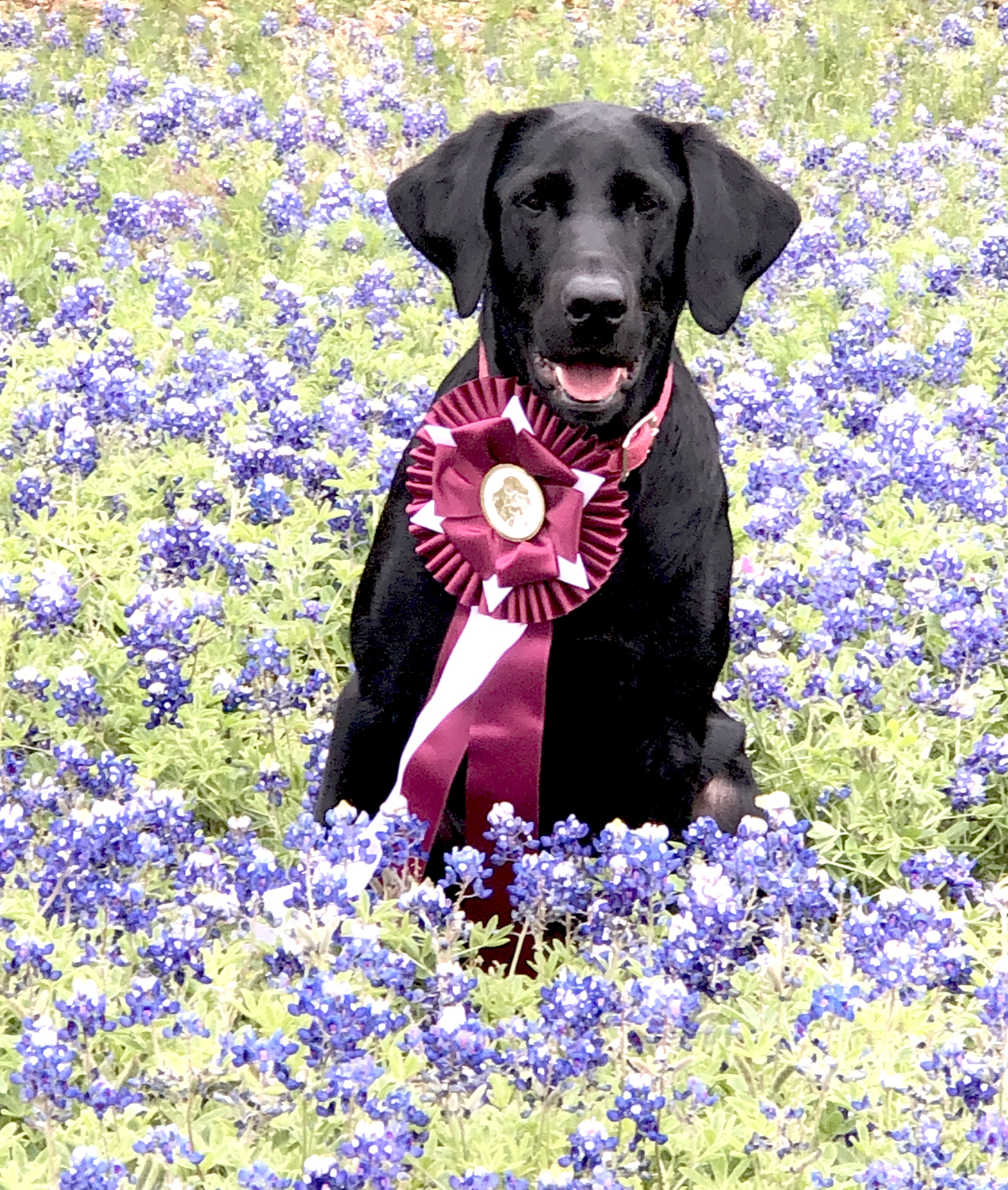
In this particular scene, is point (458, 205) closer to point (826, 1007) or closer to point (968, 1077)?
point (826, 1007)

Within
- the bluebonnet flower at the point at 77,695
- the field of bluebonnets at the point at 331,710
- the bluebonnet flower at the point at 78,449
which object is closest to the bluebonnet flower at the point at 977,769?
the field of bluebonnets at the point at 331,710

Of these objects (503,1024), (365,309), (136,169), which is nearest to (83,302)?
(365,309)

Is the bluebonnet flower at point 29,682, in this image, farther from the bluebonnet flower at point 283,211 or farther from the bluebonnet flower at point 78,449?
the bluebonnet flower at point 283,211

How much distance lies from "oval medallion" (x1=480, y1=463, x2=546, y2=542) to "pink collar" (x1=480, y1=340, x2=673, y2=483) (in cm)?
17

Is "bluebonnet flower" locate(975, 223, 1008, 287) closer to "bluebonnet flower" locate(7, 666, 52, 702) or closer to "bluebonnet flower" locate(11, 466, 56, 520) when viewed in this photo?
"bluebonnet flower" locate(11, 466, 56, 520)

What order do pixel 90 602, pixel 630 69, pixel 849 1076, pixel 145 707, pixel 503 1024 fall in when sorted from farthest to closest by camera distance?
pixel 630 69
pixel 90 602
pixel 145 707
pixel 503 1024
pixel 849 1076

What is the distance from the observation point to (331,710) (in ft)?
13.9

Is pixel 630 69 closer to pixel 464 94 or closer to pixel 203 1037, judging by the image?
pixel 464 94

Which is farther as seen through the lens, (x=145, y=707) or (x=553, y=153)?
(x=145, y=707)

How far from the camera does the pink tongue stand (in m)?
3.49

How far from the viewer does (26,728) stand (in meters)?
3.80

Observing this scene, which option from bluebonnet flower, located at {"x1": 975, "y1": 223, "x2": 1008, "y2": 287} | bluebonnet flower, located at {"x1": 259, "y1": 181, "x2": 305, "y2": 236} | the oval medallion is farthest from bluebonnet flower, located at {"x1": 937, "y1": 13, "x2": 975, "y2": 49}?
the oval medallion

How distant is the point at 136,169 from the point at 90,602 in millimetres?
3540

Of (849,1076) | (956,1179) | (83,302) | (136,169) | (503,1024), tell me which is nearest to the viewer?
(956,1179)
